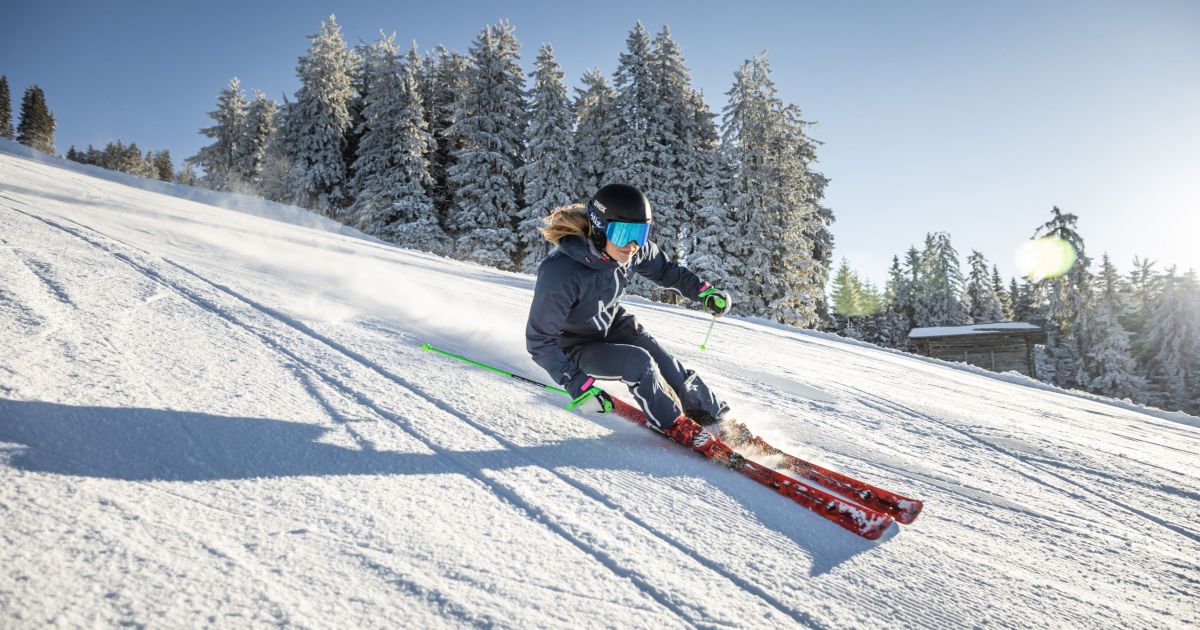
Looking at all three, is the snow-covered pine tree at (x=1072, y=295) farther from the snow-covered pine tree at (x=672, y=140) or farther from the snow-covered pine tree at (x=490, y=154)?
the snow-covered pine tree at (x=490, y=154)

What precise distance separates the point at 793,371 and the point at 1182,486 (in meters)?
2.64

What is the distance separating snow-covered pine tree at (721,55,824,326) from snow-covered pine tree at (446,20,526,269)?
1061 centimetres

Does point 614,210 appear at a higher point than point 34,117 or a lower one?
lower

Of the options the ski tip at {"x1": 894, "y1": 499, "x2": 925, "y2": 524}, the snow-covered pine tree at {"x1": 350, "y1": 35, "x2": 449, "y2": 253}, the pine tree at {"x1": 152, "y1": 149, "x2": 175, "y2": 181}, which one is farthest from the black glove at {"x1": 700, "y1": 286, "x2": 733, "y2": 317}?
the pine tree at {"x1": 152, "y1": 149, "x2": 175, "y2": 181}

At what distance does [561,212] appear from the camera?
326 centimetres

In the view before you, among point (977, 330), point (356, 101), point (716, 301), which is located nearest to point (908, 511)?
point (716, 301)

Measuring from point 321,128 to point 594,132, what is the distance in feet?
49.7

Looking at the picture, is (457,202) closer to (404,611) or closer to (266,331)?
(266,331)

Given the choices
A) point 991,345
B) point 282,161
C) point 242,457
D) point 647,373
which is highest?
point 282,161

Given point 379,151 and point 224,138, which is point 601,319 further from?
point 224,138

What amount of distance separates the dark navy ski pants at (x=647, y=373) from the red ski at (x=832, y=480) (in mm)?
204

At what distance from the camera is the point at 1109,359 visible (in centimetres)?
3092

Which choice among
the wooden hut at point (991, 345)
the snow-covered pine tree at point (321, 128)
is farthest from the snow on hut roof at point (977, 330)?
the snow-covered pine tree at point (321, 128)

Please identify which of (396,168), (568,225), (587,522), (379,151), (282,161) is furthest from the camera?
(282,161)
